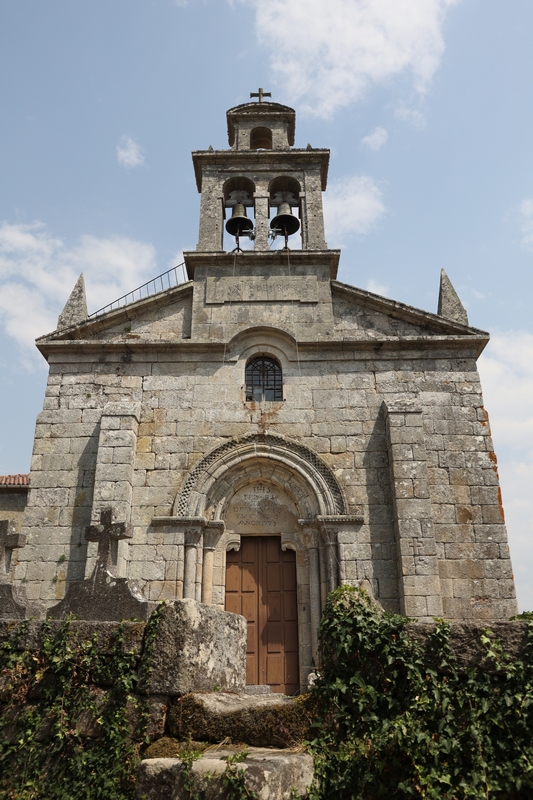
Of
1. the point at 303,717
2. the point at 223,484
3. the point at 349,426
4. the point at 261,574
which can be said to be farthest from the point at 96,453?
the point at 303,717

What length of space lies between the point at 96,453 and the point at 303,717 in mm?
7100

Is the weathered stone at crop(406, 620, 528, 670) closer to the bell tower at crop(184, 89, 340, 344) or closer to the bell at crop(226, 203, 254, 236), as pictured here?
the bell tower at crop(184, 89, 340, 344)

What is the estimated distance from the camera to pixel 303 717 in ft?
14.0

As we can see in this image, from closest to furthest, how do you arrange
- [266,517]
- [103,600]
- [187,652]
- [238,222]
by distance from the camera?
[187,652]
[103,600]
[266,517]
[238,222]

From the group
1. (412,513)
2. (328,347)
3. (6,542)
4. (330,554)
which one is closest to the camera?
(6,542)

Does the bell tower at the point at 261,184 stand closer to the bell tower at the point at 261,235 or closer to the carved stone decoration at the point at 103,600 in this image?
the bell tower at the point at 261,235

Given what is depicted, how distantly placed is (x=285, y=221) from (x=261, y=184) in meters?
0.90

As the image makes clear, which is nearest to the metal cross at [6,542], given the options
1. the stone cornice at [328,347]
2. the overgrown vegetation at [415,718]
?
the overgrown vegetation at [415,718]

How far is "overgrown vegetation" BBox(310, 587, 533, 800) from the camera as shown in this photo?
3.84 metres

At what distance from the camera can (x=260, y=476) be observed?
35.1 feet

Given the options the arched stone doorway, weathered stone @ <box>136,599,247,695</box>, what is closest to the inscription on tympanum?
the arched stone doorway

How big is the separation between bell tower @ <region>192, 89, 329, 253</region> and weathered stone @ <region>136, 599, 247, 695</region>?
8.77 m

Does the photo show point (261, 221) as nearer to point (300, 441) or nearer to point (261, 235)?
point (261, 235)

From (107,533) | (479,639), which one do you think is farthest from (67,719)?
(479,639)
